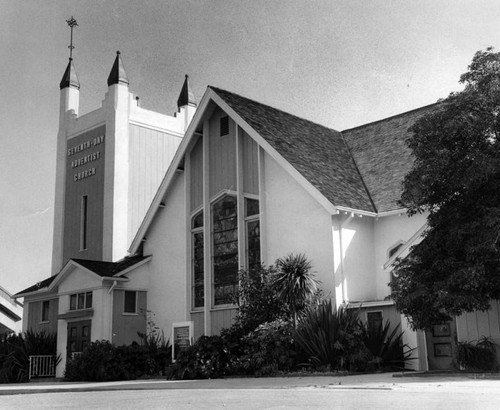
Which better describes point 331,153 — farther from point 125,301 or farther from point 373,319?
point 125,301

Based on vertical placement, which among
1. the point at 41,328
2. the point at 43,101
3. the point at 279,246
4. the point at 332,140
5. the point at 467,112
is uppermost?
the point at 43,101

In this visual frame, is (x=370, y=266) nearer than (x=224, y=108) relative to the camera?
Yes

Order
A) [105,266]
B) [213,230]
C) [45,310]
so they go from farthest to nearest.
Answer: [45,310], [105,266], [213,230]

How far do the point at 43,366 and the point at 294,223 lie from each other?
1295cm

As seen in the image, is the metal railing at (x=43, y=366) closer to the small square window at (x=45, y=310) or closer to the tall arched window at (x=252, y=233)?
the small square window at (x=45, y=310)

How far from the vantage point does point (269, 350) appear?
21.7 meters

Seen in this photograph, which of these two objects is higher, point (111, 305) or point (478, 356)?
point (111, 305)

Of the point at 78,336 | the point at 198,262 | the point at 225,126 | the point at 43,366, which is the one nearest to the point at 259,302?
the point at 198,262

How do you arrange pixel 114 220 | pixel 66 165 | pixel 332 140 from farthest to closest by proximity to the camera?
1. pixel 66 165
2. pixel 114 220
3. pixel 332 140

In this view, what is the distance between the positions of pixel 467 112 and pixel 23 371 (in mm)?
21111

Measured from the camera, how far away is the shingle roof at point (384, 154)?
2689 centimetres

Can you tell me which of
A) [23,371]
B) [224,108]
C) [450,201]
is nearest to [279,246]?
[224,108]

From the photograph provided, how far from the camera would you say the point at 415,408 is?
9.50m

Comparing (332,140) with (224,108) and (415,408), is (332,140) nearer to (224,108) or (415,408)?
(224,108)
